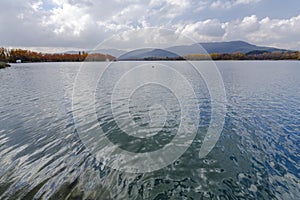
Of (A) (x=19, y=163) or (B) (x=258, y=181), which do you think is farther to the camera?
(A) (x=19, y=163)

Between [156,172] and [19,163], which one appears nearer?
[156,172]

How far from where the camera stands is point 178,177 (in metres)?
7.00

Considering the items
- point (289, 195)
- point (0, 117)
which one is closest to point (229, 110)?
point (289, 195)

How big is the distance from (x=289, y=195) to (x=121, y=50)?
1356 centimetres

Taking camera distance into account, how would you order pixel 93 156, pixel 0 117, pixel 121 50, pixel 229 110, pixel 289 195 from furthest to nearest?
pixel 229 110 → pixel 121 50 → pixel 0 117 → pixel 93 156 → pixel 289 195

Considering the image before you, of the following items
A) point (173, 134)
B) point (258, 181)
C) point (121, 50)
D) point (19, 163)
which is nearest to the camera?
point (258, 181)

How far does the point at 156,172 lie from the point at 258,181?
3.97 m

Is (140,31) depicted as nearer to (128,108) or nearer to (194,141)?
(128,108)

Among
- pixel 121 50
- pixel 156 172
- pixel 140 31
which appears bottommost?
pixel 156 172

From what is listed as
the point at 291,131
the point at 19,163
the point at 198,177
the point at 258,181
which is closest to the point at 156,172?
the point at 198,177

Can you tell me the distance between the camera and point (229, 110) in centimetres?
1592

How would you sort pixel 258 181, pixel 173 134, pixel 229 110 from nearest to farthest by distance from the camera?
1. pixel 258 181
2. pixel 173 134
3. pixel 229 110

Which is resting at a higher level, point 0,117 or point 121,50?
point 121,50

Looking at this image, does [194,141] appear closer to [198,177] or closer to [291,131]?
[198,177]
